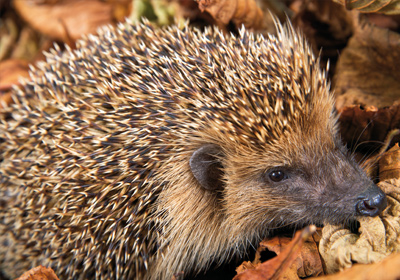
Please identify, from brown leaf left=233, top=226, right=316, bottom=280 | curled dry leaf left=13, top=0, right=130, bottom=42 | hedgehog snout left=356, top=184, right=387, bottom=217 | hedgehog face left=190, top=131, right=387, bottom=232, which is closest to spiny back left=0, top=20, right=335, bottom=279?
hedgehog face left=190, top=131, right=387, bottom=232

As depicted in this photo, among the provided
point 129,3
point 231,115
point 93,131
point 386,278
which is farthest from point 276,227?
point 129,3

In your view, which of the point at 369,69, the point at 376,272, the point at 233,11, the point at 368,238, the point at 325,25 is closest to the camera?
the point at 376,272

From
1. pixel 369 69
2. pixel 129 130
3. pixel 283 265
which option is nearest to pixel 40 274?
pixel 129 130

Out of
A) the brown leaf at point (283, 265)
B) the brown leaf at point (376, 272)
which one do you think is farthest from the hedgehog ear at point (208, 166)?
the brown leaf at point (376, 272)

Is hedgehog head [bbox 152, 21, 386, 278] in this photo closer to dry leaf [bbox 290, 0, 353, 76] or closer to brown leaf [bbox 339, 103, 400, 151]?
brown leaf [bbox 339, 103, 400, 151]

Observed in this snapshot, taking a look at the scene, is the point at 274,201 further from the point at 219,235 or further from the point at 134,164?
the point at 134,164

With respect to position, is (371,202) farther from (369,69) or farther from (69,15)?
(69,15)

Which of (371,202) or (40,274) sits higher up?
(40,274)
